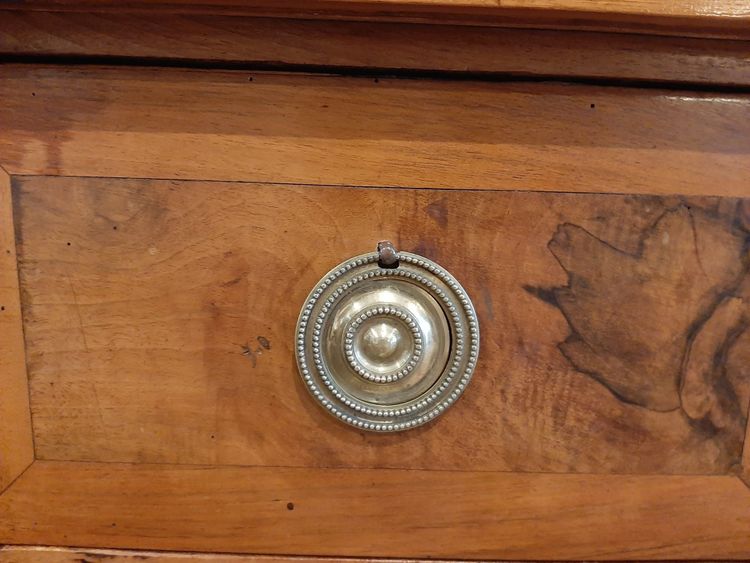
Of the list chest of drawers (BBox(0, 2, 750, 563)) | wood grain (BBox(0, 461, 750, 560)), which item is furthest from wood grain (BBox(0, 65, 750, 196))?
wood grain (BBox(0, 461, 750, 560))

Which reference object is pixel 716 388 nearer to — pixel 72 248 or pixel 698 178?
pixel 698 178

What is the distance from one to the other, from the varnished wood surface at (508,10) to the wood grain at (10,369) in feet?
0.48

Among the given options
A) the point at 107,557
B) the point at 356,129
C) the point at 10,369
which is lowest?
the point at 107,557

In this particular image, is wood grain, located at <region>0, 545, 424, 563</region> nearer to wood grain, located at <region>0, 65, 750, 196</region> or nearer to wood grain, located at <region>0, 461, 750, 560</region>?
wood grain, located at <region>0, 461, 750, 560</region>

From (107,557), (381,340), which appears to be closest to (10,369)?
(107,557)

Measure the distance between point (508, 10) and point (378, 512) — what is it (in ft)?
1.14

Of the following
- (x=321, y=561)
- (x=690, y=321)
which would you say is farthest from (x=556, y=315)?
(x=321, y=561)

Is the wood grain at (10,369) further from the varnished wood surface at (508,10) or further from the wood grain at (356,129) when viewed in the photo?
the varnished wood surface at (508,10)

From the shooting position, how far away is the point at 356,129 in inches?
16.1

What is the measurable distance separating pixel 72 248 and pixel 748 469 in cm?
51

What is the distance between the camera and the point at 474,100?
1.34 feet

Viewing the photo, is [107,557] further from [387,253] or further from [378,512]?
[387,253]

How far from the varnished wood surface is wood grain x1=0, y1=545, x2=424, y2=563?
1.23ft

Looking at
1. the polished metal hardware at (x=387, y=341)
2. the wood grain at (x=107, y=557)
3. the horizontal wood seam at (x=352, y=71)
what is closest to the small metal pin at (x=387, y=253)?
the polished metal hardware at (x=387, y=341)
